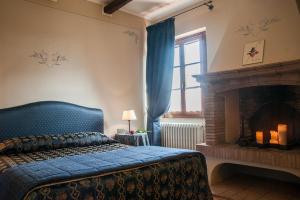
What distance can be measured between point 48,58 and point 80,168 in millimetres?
2350

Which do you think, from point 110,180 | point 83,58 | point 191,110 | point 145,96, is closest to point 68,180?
point 110,180

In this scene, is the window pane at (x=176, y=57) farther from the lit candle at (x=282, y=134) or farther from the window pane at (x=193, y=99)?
the lit candle at (x=282, y=134)

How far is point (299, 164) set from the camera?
8.30 ft

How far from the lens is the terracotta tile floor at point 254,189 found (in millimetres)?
2787

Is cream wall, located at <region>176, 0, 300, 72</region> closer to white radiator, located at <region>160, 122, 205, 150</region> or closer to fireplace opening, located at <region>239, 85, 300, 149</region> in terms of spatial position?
fireplace opening, located at <region>239, 85, 300, 149</region>

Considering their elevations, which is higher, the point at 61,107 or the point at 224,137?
the point at 61,107

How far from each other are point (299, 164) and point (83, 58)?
3284mm

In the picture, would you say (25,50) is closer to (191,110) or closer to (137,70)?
(137,70)

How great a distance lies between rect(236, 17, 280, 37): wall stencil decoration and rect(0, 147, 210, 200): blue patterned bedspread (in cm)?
185

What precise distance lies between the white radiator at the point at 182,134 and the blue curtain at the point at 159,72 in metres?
0.15

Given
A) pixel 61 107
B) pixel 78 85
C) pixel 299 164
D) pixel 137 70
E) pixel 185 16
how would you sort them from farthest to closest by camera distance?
pixel 137 70 → pixel 185 16 → pixel 78 85 → pixel 61 107 → pixel 299 164


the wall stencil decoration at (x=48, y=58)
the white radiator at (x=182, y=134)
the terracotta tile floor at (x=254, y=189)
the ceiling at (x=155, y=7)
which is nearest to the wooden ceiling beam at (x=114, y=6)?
the ceiling at (x=155, y=7)

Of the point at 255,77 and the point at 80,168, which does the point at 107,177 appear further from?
the point at 255,77

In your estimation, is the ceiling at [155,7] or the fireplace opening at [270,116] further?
the ceiling at [155,7]
